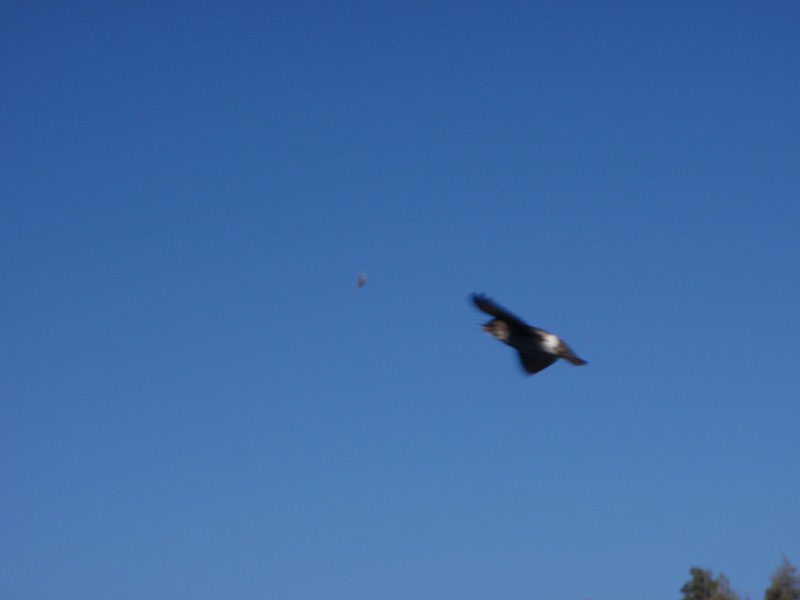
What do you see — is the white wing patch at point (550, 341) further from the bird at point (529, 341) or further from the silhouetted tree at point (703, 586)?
the silhouetted tree at point (703, 586)

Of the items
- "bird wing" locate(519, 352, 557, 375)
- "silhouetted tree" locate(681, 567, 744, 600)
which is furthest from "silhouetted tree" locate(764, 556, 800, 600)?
"bird wing" locate(519, 352, 557, 375)

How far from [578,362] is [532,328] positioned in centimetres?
89

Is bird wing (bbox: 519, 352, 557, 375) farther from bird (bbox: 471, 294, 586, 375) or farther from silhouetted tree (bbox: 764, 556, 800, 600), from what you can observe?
silhouetted tree (bbox: 764, 556, 800, 600)

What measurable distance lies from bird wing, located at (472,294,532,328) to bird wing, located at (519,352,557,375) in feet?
3.39

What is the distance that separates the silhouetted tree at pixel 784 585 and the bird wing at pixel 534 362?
45.8 metres

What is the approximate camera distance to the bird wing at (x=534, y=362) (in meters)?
13.2

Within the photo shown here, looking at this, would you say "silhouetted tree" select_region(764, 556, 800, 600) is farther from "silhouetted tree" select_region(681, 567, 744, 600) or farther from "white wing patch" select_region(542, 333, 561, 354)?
"white wing patch" select_region(542, 333, 561, 354)

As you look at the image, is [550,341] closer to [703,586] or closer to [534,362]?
[534,362]

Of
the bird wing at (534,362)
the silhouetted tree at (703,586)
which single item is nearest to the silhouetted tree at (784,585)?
the silhouetted tree at (703,586)

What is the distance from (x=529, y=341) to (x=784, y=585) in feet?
154

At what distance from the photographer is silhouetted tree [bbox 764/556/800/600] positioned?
51062 mm

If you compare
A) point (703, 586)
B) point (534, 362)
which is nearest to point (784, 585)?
point (703, 586)

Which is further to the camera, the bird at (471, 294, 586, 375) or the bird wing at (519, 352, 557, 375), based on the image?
the bird wing at (519, 352, 557, 375)

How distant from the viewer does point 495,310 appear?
1188 cm
